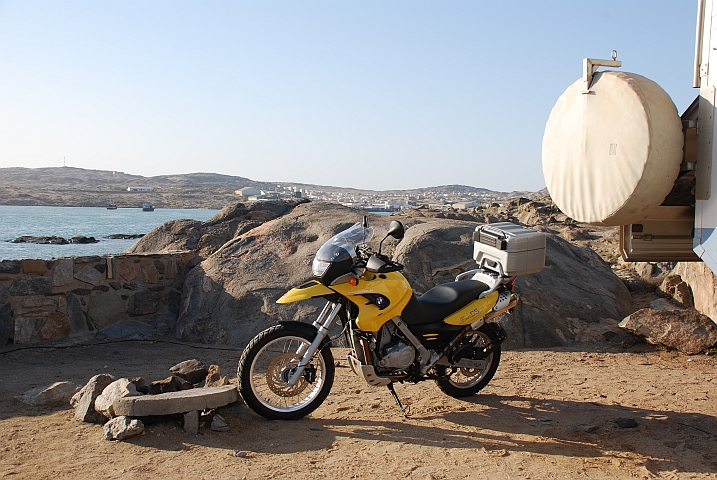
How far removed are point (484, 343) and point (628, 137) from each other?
87.5 inches

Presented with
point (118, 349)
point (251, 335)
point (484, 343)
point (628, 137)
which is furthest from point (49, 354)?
point (628, 137)

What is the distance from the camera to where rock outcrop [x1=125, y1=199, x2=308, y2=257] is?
33.4 ft

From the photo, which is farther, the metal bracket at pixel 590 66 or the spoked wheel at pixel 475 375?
the spoked wheel at pixel 475 375

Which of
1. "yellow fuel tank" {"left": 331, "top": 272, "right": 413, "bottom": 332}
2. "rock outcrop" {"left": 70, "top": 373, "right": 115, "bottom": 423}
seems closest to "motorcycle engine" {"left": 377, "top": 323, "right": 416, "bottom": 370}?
"yellow fuel tank" {"left": 331, "top": 272, "right": 413, "bottom": 332}

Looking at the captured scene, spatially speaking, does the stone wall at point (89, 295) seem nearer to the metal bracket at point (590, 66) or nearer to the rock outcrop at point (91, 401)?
the rock outcrop at point (91, 401)

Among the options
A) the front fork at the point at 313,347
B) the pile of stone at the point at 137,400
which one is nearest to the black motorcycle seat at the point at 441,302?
the front fork at the point at 313,347

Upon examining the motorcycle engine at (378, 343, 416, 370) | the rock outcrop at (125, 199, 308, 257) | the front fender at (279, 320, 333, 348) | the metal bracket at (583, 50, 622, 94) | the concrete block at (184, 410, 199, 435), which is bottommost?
the concrete block at (184, 410, 199, 435)

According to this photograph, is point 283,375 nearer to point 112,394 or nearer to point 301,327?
point 301,327

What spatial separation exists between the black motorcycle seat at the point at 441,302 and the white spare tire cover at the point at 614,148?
Answer: 3.44 feet

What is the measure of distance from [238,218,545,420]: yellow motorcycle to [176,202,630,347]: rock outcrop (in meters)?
2.28

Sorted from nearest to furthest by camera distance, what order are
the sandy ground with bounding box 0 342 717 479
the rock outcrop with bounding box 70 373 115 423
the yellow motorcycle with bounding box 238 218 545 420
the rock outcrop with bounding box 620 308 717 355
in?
the sandy ground with bounding box 0 342 717 479
the rock outcrop with bounding box 70 373 115 423
the yellow motorcycle with bounding box 238 218 545 420
the rock outcrop with bounding box 620 308 717 355

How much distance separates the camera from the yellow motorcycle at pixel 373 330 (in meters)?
4.89

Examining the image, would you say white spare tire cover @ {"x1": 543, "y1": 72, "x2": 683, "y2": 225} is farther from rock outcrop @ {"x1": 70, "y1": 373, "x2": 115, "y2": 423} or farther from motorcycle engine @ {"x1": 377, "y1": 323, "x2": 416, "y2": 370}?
rock outcrop @ {"x1": 70, "y1": 373, "x2": 115, "y2": 423}

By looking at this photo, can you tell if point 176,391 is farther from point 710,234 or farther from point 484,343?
point 710,234
